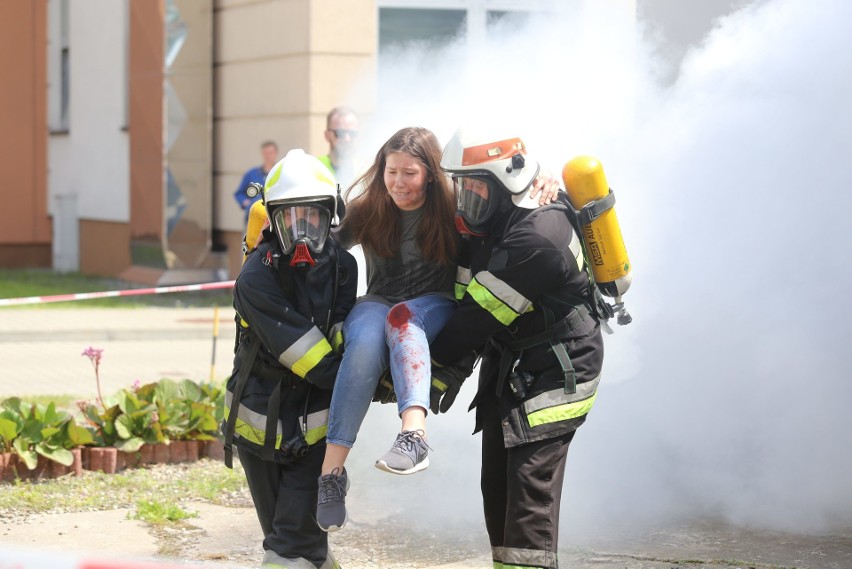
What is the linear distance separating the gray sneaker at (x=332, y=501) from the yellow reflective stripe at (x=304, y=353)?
0.98 feet

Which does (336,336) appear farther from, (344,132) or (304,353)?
(344,132)

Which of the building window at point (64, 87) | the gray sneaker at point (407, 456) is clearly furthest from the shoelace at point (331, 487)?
the building window at point (64, 87)

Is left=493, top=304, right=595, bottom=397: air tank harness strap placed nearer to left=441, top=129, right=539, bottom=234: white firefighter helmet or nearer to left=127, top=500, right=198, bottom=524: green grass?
left=441, top=129, right=539, bottom=234: white firefighter helmet

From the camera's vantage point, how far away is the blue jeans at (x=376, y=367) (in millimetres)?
3760

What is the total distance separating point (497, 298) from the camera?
3848 millimetres

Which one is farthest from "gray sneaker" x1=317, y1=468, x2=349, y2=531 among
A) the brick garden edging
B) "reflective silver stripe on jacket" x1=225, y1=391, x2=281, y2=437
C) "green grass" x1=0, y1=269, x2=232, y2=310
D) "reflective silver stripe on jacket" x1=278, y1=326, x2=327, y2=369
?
"green grass" x1=0, y1=269, x2=232, y2=310

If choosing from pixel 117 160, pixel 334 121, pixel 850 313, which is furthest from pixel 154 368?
pixel 117 160

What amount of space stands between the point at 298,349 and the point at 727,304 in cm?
253

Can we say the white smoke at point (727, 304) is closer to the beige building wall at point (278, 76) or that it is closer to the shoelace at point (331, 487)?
the shoelace at point (331, 487)

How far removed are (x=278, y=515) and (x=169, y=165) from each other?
11.4 metres

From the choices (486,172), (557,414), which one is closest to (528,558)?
(557,414)

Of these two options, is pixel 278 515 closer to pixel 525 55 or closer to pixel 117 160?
pixel 525 55

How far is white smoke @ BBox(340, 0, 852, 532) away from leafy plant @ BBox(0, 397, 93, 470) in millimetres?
1337

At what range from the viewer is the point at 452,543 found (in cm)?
533
